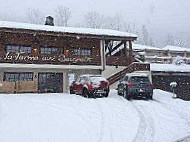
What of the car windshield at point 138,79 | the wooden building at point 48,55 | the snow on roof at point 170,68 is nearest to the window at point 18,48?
the wooden building at point 48,55

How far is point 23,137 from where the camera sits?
971 centimetres

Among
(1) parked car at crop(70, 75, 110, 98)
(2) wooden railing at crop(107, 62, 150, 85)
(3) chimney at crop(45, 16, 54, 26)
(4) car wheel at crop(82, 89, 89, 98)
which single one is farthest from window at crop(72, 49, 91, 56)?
(4) car wheel at crop(82, 89, 89, 98)

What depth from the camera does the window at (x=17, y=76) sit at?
1050 inches

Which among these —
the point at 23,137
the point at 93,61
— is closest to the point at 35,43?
the point at 93,61

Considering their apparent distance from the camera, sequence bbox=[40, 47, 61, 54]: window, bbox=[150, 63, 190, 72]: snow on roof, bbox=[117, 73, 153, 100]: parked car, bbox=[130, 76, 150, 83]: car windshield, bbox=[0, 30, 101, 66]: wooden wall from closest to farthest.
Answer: bbox=[117, 73, 153, 100]: parked car → bbox=[130, 76, 150, 83]: car windshield → bbox=[0, 30, 101, 66]: wooden wall → bbox=[40, 47, 61, 54]: window → bbox=[150, 63, 190, 72]: snow on roof

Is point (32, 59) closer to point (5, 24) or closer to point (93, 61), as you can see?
point (5, 24)

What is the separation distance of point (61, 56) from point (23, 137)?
18.2 metres

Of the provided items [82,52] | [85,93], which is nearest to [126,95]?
[85,93]

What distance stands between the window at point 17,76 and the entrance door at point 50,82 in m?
1.02

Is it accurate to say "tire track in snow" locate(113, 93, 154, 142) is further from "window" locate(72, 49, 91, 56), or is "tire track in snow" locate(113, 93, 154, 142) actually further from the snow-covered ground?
"window" locate(72, 49, 91, 56)

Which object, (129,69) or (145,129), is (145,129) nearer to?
(145,129)

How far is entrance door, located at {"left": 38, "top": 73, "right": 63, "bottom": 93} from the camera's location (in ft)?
91.9

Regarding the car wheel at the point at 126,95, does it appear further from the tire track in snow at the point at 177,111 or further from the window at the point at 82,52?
the window at the point at 82,52

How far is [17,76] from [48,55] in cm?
343
